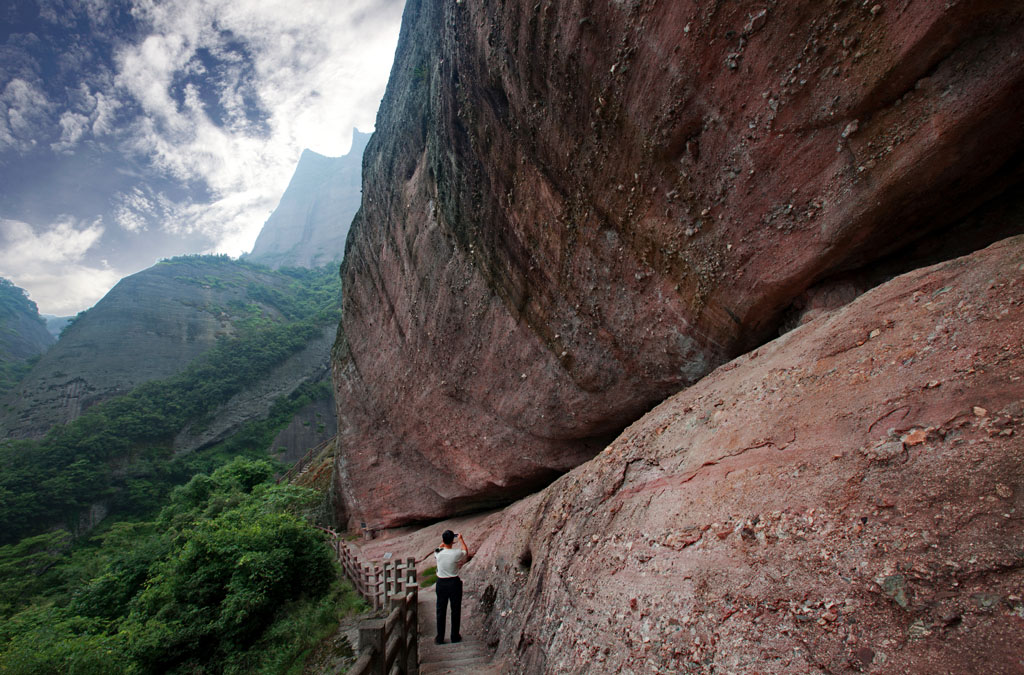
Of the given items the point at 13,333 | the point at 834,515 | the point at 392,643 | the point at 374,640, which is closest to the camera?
the point at 834,515

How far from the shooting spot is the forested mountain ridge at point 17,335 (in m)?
62.4

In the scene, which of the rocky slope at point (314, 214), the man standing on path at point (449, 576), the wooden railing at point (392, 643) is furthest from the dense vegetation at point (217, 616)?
the rocky slope at point (314, 214)

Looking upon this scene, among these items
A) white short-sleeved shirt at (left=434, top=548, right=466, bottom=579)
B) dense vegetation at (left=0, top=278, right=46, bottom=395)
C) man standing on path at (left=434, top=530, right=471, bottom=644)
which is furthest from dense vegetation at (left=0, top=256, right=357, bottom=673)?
dense vegetation at (left=0, top=278, right=46, bottom=395)

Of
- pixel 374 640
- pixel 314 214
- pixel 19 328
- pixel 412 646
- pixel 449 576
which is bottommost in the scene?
pixel 412 646

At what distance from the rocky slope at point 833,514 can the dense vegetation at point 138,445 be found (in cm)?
4931

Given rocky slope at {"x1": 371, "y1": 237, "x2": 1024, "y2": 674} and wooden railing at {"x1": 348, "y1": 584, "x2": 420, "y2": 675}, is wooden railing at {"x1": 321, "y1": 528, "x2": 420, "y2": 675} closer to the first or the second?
wooden railing at {"x1": 348, "y1": 584, "x2": 420, "y2": 675}

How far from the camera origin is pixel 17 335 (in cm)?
7969

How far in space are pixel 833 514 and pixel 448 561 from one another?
4630mm

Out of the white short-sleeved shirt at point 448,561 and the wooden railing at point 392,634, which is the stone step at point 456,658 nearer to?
the wooden railing at point 392,634

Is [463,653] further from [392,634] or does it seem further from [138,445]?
[138,445]

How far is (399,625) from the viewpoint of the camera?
16.5 ft

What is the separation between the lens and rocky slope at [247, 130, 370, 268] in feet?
482

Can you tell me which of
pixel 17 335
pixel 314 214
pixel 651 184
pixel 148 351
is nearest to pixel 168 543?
pixel 651 184

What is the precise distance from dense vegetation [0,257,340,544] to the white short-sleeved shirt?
153 ft
